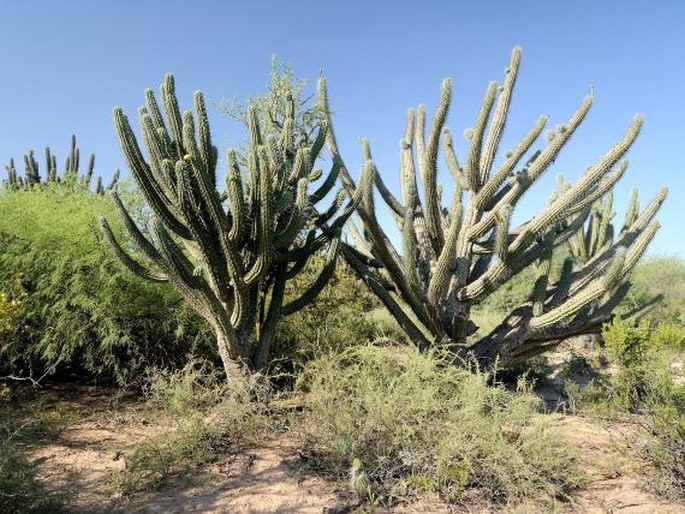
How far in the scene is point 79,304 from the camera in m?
6.78

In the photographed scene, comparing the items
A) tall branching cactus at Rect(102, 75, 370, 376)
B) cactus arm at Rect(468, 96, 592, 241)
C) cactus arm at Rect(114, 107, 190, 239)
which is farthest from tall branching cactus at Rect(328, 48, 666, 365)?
cactus arm at Rect(114, 107, 190, 239)

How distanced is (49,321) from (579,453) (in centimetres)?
630

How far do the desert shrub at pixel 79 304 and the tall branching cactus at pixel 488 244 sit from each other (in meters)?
2.76

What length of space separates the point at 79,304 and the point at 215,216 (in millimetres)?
2722

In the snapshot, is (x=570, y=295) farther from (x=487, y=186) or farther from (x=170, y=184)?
(x=170, y=184)

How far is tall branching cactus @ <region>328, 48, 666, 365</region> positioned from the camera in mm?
6219

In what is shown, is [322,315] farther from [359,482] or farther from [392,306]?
[359,482]

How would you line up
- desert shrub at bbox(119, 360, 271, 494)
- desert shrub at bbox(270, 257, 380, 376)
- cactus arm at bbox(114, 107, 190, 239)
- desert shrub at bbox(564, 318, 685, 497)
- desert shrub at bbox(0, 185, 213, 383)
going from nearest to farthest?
desert shrub at bbox(564, 318, 685, 497)
desert shrub at bbox(119, 360, 271, 494)
cactus arm at bbox(114, 107, 190, 239)
desert shrub at bbox(0, 185, 213, 383)
desert shrub at bbox(270, 257, 380, 376)

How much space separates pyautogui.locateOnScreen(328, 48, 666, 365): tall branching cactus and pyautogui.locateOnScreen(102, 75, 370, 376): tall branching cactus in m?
1.14

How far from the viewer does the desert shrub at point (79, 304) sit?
6770 millimetres

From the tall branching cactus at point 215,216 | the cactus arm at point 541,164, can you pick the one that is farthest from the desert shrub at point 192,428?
the cactus arm at point 541,164

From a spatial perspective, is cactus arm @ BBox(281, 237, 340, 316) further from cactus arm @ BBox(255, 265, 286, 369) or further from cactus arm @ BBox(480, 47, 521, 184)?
cactus arm @ BBox(480, 47, 521, 184)

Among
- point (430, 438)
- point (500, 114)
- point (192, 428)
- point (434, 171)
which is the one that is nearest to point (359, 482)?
point (430, 438)

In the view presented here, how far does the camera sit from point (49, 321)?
269 inches
